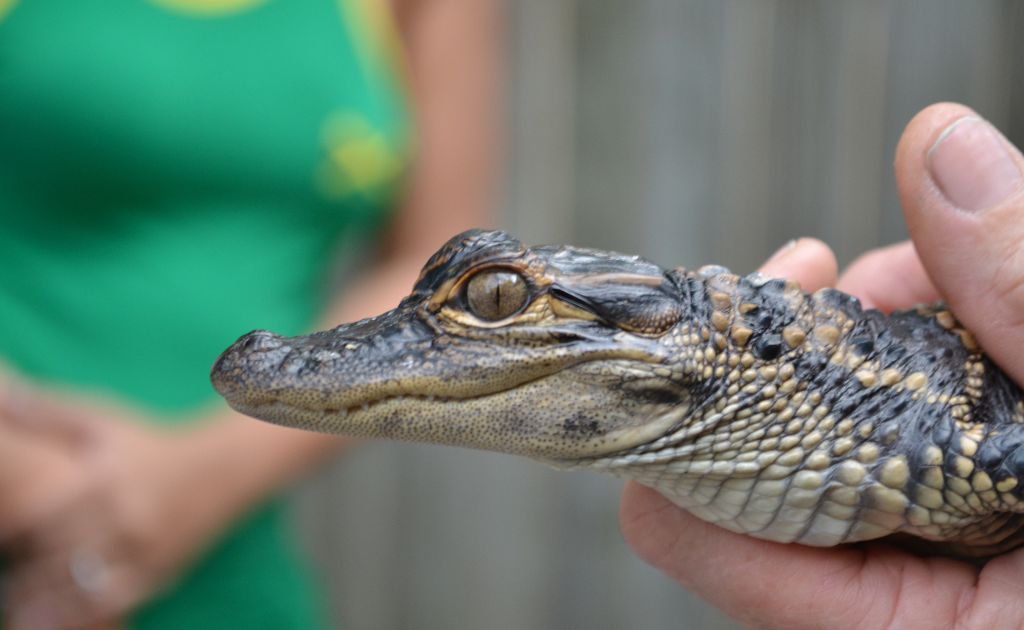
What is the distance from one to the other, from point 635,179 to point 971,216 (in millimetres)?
1304

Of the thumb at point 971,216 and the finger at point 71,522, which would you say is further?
the finger at point 71,522

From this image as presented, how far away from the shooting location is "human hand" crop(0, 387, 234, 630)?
4.17 ft

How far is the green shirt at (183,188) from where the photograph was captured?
1335 millimetres

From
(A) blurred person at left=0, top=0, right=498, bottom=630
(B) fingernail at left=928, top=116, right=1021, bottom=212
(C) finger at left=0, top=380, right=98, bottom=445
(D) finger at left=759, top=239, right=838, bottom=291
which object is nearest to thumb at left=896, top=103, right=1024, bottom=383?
(B) fingernail at left=928, top=116, right=1021, bottom=212

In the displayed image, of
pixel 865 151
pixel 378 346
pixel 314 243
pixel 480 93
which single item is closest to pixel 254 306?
pixel 314 243

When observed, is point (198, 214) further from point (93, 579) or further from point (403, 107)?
point (93, 579)

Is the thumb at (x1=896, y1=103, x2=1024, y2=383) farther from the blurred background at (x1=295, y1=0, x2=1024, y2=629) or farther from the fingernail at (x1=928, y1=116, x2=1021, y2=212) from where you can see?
the blurred background at (x1=295, y1=0, x2=1024, y2=629)

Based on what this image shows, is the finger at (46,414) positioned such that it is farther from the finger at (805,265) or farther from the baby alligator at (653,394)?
the finger at (805,265)

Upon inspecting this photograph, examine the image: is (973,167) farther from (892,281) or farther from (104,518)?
(104,518)

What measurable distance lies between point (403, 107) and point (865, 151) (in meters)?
0.99

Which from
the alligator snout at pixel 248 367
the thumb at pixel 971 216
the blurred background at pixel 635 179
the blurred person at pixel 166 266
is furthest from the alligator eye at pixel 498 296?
the blurred background at pixel 635 179

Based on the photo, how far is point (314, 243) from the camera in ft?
5.20

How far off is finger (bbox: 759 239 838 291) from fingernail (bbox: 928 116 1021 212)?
0.21 m

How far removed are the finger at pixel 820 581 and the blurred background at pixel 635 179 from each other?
1.20 metres
